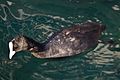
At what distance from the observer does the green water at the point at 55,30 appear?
6.95 m

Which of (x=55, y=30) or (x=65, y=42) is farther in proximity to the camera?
(x=55, y=30)

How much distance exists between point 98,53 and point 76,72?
38 cm

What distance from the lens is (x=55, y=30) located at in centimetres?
734

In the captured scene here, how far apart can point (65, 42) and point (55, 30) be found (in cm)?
46

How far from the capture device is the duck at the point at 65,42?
6863 millimetres

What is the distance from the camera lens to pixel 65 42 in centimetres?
692

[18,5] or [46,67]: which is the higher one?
[18,5]

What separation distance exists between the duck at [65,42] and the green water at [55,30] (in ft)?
0.40

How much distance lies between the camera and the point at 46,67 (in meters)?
7.00

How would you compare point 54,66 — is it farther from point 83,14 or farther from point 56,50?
point 83,14

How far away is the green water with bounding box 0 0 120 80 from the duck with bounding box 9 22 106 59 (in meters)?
0.12

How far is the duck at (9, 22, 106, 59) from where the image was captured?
6863mm

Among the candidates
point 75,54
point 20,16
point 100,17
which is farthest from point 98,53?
point 20,16

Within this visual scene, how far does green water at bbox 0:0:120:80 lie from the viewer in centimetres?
695
